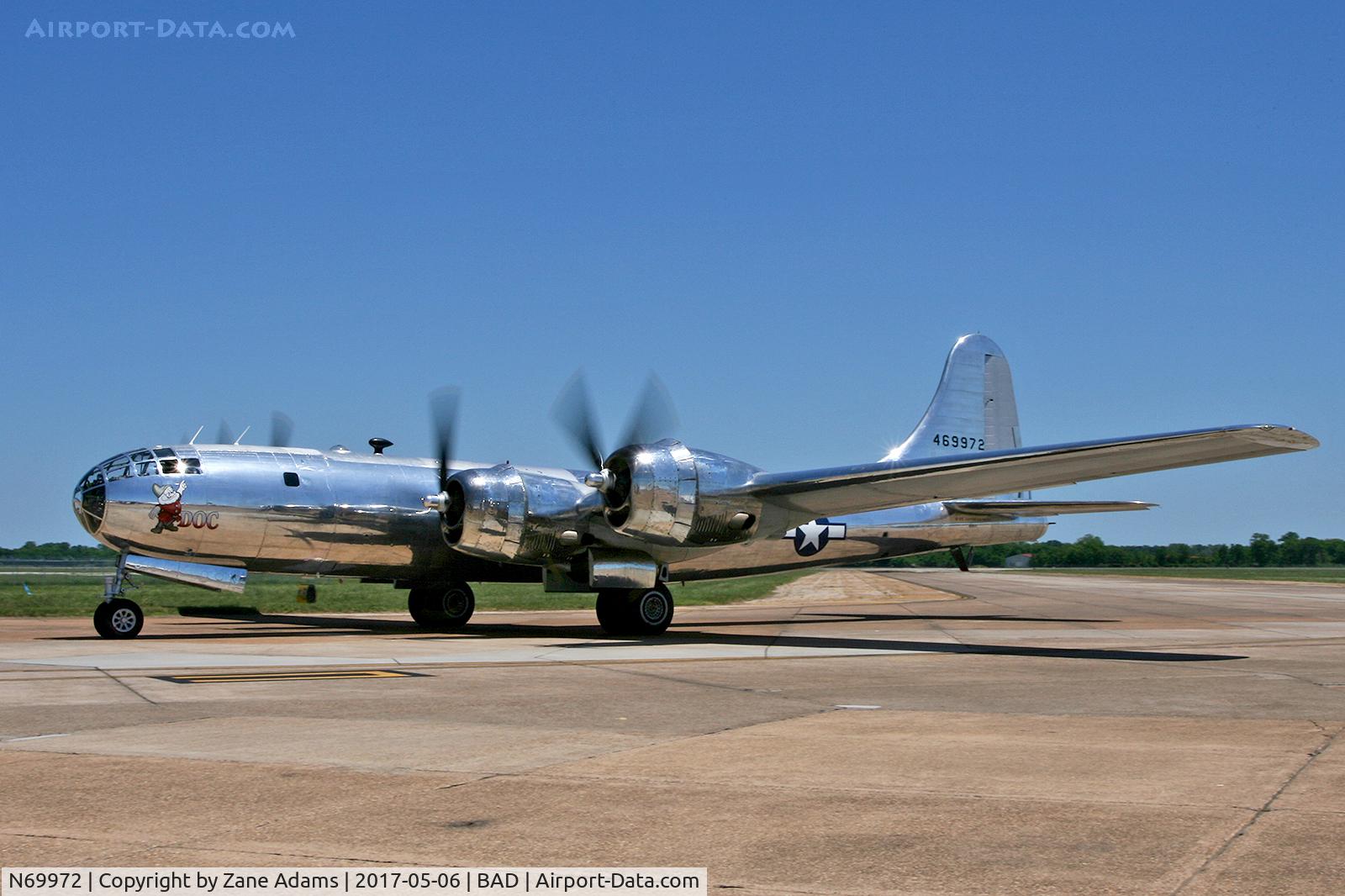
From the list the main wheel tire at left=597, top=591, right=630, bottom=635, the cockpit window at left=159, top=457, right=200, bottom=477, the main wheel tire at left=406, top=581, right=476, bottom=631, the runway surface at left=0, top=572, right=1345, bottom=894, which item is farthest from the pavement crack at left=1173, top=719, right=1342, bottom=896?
the main wheel tire at left=406, top=581, right=476, bottom=631

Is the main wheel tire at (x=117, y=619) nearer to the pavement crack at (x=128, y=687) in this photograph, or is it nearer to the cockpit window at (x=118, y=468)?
the cockpit window at (x=118, y=468)

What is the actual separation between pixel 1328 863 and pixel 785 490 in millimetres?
16653

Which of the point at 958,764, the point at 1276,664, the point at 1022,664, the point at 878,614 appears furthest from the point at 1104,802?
the point at 878,614

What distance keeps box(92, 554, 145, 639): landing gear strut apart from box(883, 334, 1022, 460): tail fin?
59.3ft

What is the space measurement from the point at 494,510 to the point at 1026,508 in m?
13.7

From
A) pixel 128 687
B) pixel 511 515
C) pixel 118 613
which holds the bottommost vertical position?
pixel 128 687

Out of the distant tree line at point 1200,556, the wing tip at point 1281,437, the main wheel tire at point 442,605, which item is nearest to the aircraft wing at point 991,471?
the wing tip at point 1281,437

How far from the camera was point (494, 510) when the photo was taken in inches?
869

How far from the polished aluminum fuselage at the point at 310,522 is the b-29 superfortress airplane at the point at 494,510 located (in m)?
0.03

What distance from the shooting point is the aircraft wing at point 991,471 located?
17516 mm

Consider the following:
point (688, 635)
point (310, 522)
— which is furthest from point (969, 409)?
point (310, 522)

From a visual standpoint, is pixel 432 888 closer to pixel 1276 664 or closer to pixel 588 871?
pixel 588 871

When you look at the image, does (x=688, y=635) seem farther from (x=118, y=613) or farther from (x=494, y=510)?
(x=118, y=613)

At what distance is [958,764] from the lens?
7.88m
